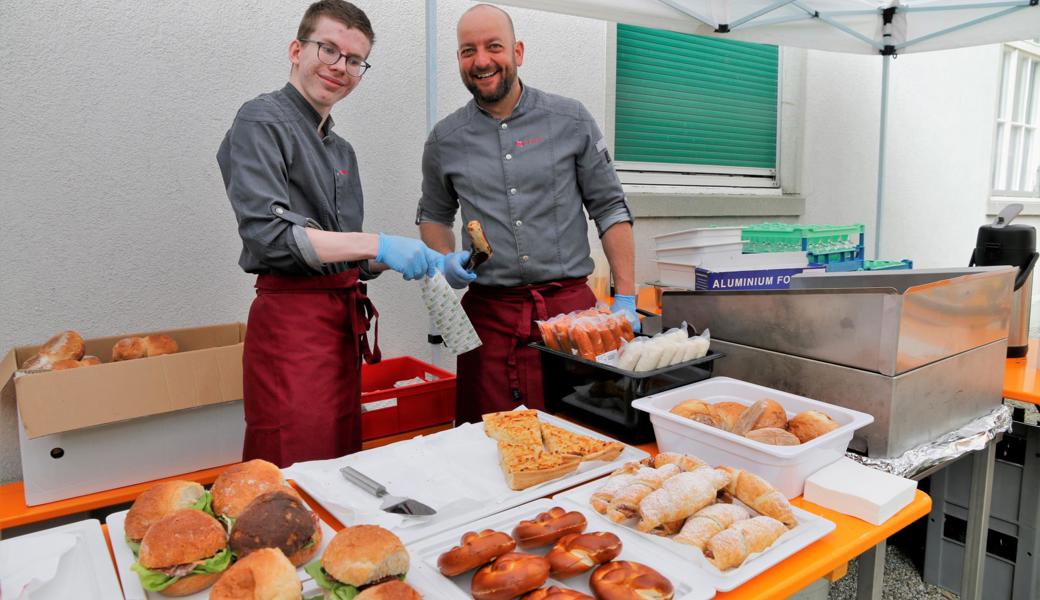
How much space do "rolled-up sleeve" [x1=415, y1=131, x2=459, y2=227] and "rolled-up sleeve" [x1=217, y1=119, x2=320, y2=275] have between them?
0.77m

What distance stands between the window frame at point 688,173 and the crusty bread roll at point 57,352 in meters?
3.23

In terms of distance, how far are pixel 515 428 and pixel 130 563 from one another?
0.77m

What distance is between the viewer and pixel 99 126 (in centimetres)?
260

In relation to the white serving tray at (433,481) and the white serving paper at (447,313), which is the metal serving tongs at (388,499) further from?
the white serving paper at (447,313)

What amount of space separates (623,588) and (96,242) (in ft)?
8.68

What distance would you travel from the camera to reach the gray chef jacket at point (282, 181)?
1.80m

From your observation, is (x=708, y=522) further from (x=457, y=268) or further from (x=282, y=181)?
(x=282, y=181)

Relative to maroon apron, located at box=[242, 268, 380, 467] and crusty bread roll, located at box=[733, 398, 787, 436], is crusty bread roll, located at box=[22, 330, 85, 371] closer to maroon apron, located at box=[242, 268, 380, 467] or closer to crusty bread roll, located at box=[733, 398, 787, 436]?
maroon apron, located at box=[242, 268, 380, 467]

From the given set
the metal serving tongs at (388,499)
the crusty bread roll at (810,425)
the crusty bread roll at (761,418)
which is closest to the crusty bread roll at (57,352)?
the metal serving tongs at (388,499)

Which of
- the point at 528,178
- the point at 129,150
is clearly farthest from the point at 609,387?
the point at 129,150

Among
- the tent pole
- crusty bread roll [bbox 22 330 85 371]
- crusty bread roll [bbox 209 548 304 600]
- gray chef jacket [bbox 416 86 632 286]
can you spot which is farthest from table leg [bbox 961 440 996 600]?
the tent pole

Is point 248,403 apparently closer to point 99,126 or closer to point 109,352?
point 109,352

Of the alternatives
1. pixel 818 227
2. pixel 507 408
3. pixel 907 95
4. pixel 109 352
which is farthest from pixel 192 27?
pixel 907 95

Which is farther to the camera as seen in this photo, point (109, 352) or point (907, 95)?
point (907, 95)
